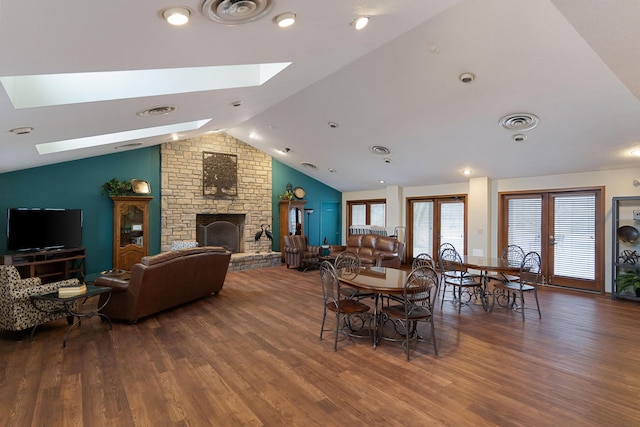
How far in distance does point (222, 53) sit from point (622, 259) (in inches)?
277

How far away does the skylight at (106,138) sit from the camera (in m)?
5.34

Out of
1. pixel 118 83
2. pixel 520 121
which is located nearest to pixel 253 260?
pixel 118 83

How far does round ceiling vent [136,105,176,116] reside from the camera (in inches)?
148

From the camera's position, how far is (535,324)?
4.27 meters

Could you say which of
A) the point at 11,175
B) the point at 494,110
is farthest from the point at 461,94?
the point at 11,175

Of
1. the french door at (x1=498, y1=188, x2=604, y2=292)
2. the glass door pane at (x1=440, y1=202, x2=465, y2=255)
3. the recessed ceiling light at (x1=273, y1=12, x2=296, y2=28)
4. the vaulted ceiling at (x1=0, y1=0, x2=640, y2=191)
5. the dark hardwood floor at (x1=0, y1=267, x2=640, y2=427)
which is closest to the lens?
the vaulted ceiling at (x1=0, y1=0, x2=640, y2=191)

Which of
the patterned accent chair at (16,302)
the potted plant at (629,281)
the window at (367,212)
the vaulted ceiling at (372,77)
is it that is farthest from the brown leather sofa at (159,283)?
the potted plant at (629,281)

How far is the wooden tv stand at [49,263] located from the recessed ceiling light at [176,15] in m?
5.21

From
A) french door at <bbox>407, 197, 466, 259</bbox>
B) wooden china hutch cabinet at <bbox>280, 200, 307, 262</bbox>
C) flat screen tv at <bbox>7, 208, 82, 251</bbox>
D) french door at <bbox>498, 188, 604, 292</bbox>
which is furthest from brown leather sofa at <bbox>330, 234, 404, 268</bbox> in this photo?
flat screen tv at <bbox>7, 208, 82, 251</bbox>

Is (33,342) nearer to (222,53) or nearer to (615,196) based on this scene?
(222,53)

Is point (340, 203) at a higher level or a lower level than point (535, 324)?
higher

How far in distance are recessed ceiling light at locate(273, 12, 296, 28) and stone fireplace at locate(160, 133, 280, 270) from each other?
670cm

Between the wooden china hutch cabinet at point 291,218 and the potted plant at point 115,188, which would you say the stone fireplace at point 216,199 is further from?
the potted plant at point 115,188

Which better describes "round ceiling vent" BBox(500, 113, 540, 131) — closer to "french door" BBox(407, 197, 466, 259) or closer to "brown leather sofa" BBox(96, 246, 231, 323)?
"french door" BBox(407, 197, 466, 259)
